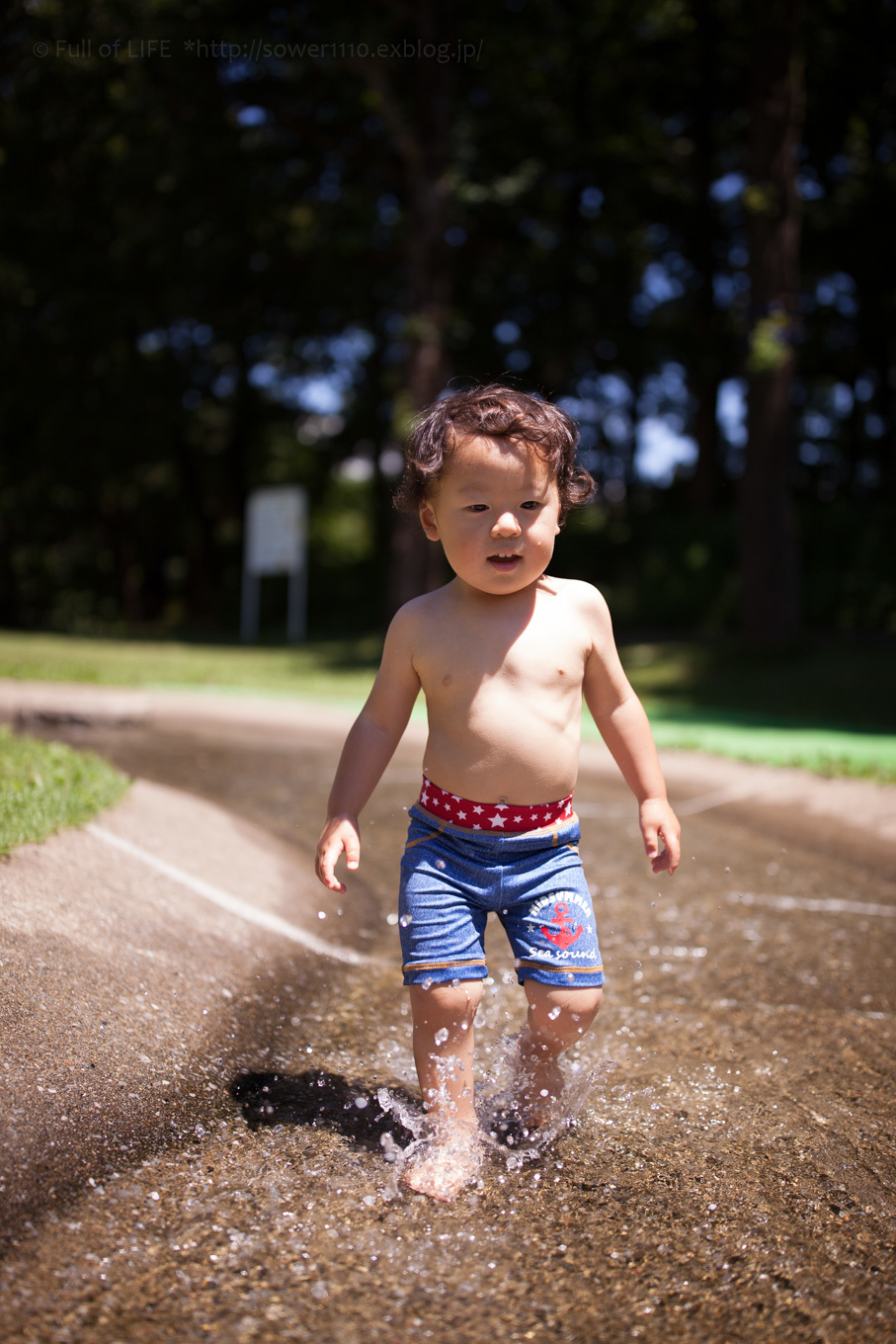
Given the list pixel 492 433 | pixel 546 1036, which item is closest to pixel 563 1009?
pixel 546 1036

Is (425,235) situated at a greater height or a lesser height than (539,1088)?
greater

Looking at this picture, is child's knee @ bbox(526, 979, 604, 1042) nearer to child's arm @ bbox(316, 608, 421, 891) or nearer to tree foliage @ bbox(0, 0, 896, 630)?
child's arm @ bbox(316, 608, 421, 891)

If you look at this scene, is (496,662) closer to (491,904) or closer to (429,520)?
(429,520)

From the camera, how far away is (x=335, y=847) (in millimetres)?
2295

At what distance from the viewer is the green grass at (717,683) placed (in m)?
7.56

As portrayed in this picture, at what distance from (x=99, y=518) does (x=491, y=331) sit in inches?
519

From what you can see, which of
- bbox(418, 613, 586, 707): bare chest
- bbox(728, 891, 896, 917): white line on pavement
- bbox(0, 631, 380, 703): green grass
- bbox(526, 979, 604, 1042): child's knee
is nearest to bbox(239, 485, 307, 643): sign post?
bbox(0, 631, 380, 703): green grass

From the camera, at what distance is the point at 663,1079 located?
8.38 feet

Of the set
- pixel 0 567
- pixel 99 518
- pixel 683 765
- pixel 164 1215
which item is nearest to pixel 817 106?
pixel 683 765

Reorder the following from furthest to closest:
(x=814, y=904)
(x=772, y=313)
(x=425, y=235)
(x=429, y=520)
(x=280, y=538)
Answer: (x=280, y=538) < (x=425, y=235) < (x=772, y=313) < (x=814, y=904) < (x=429, y=520)

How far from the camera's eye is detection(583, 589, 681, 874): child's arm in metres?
2.51

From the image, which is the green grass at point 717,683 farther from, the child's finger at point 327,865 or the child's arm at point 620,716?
the child's finger at point 327,865

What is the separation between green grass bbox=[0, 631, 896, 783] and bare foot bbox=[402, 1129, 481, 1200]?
4.59m

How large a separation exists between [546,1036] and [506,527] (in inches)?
42.0
